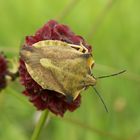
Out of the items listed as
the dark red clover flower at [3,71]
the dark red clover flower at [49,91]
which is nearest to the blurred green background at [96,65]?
the dark red clover flower at [3,71]

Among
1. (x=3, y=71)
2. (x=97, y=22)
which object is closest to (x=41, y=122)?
(x=3, y=71)

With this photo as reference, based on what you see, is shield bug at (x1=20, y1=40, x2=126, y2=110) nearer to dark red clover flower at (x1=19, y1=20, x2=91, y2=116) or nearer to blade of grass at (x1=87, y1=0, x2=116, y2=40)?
dark red clover flower at (x1=19, y1=20, x2=91, y2=116)

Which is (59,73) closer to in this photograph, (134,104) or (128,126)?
(128,126)

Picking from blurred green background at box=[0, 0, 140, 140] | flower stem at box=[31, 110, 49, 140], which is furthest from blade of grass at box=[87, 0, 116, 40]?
flower stem at box=[31, 110, 49, 140]

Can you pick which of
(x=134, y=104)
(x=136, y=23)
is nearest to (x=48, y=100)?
(x=134, y=104)

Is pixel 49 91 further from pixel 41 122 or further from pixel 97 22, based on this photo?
pixel 97 22
